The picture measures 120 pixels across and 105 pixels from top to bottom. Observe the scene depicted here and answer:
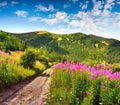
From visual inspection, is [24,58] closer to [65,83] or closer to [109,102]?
[65,83]

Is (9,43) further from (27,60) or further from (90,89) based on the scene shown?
(90,89)

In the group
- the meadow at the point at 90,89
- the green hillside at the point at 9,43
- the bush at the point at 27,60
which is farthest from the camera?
the green hillside at the point at 9,43

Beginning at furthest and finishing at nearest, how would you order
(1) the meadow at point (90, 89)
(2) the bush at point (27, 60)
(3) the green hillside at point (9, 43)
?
(3) the green hillside at point (9, 43) < (2) the bush at point (27, 60) < (1) the meadow at point (90, 89)

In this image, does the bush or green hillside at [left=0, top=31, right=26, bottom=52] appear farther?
green hillside at [left=0, top=31, right=26, bottom=52]

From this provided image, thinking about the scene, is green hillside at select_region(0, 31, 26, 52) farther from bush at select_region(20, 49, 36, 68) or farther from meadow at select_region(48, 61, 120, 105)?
meadow at select_region(48, 61, 120, 105)

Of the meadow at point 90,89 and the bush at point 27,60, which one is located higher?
the meadow at point 90,89

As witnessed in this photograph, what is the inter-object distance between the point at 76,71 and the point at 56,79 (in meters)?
3.84

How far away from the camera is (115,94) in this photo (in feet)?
34.1

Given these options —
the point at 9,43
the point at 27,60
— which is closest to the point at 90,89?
the point at 27,60

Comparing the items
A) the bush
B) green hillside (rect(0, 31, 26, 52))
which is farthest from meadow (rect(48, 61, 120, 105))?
green hillside (rect(0, 31, 26, 52))

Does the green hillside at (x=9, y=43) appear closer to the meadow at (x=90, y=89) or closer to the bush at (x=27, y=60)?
the bush at (x=27, y=60)

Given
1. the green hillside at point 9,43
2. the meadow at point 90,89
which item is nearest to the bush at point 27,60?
the meadow at point 90,89

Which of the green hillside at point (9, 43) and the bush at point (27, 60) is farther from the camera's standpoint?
the green hillside at point (9, 43)

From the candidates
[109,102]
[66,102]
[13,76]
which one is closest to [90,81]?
[66,102]
